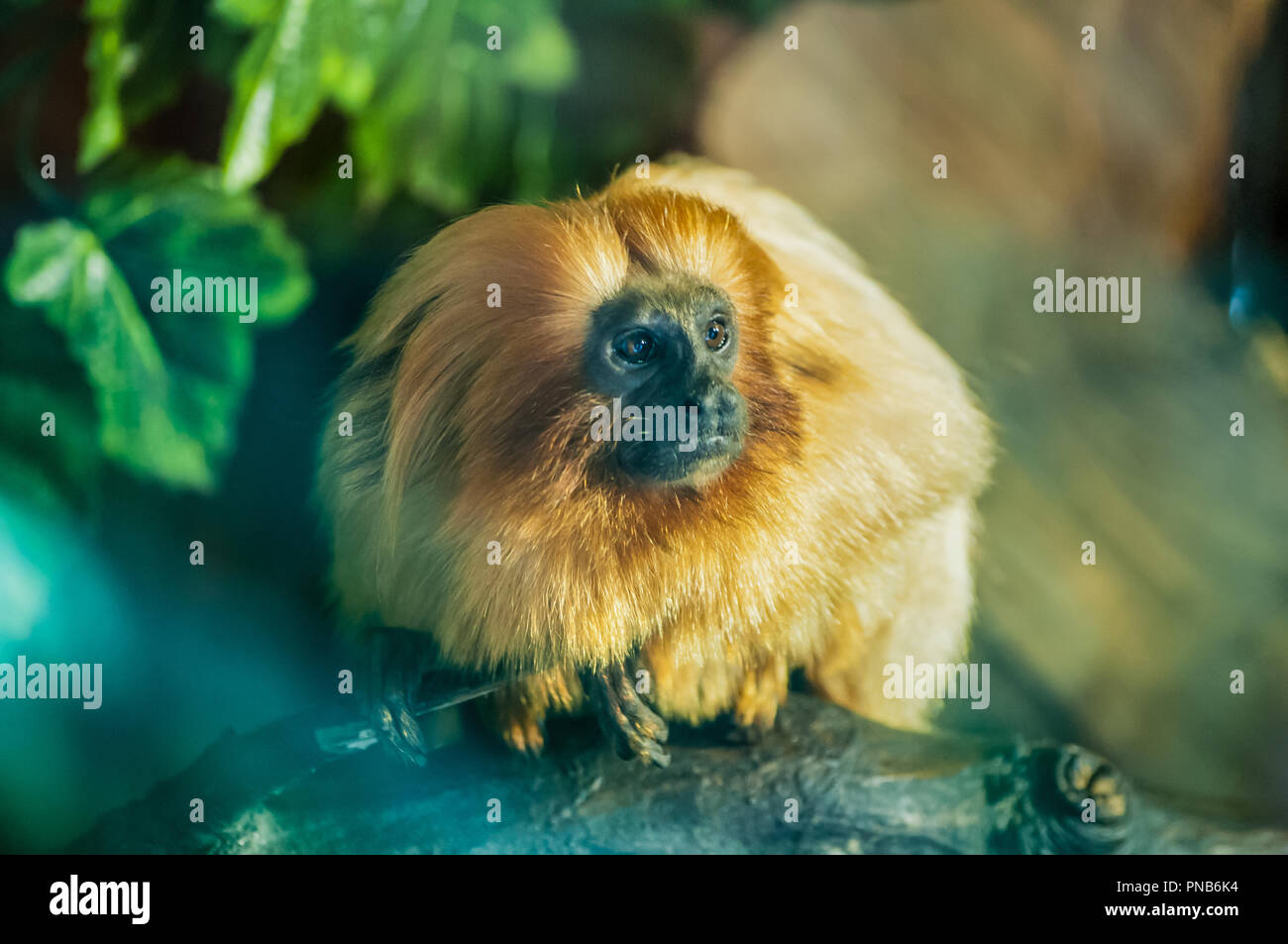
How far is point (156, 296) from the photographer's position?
1.89 meters

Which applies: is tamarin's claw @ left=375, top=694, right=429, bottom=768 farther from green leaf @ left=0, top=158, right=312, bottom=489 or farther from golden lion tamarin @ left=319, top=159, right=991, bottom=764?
green leaf @ left=0, top=158, right=312, bottom=489

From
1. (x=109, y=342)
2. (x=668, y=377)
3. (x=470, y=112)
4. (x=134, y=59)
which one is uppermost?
(x=134, y=59)

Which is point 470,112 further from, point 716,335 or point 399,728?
point 399,728

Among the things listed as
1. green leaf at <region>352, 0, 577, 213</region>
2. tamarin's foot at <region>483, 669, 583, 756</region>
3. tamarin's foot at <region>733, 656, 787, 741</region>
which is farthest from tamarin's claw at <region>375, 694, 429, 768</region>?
green leaf at <region>352, 0, 577, 213</region>

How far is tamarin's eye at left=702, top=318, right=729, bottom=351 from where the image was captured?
1527mm

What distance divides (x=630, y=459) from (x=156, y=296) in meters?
1.05

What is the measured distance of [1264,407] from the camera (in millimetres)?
2238

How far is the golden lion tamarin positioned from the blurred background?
0.77 feet

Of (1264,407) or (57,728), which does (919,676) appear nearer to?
(1264,407)

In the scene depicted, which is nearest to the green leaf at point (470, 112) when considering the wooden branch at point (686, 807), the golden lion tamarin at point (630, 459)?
the golden lion tamarin at point (630, 459)

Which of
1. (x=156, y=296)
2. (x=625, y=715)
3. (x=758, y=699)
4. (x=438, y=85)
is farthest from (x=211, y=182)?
(x=758, y=699)

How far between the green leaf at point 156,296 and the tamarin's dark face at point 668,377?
0.73 metres

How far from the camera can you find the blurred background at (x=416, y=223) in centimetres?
187
